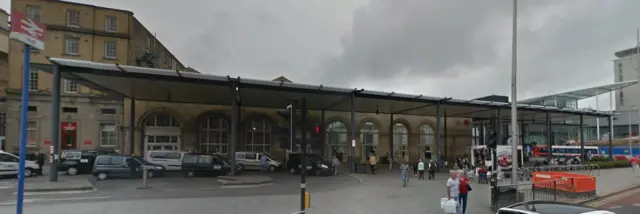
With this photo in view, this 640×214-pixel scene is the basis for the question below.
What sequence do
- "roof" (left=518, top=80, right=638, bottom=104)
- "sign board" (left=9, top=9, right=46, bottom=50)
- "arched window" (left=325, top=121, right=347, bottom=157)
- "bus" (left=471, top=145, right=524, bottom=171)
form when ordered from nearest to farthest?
"sign board" (left=9, top=9, right=46, bottom=50)
"bus" (left=471, top=145, right=524, bottom=171)
"arched window" (left=325, top=121, right=347, bottom=157)
"roof" (left=518, top=80, right=638, bottom=104)

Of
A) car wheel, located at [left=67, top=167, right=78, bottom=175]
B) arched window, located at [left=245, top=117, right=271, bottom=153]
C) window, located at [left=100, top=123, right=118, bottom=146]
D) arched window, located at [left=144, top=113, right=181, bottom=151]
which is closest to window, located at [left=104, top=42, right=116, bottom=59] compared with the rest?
window, located at [left=100, top=123, right=118, bottom=146]

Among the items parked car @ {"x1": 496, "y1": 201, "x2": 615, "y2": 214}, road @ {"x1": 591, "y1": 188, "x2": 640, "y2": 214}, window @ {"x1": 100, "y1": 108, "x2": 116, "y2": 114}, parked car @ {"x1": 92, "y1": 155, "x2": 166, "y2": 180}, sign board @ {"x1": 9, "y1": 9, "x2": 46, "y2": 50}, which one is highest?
window @ {"x1": 100, "y1": 108, "x2": 116, "y2": 114}

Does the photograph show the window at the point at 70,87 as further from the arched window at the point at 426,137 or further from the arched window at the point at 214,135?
the arched window at the point at 426,137

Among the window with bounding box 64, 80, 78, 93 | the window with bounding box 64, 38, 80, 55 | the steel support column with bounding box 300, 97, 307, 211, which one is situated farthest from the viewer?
the window with bounding box 64, 38, 80, 55

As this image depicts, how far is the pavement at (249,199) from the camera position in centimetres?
1394

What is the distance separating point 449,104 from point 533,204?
29.1m

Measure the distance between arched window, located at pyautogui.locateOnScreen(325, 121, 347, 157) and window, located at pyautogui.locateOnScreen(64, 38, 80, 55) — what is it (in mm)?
26252

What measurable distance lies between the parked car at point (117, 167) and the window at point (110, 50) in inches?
767

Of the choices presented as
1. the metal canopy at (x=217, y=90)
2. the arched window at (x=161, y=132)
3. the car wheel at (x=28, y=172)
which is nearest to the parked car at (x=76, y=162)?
the car wheel at (x=28, y=172)

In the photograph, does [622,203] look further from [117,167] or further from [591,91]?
[591,91]

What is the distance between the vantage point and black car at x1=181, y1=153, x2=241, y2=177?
90.9 ft

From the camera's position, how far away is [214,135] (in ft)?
137

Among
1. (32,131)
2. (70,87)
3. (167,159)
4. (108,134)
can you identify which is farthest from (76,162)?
(70,87)

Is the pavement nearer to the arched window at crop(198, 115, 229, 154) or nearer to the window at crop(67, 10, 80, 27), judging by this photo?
the arched window at crop(198, 115, 229, 154)
